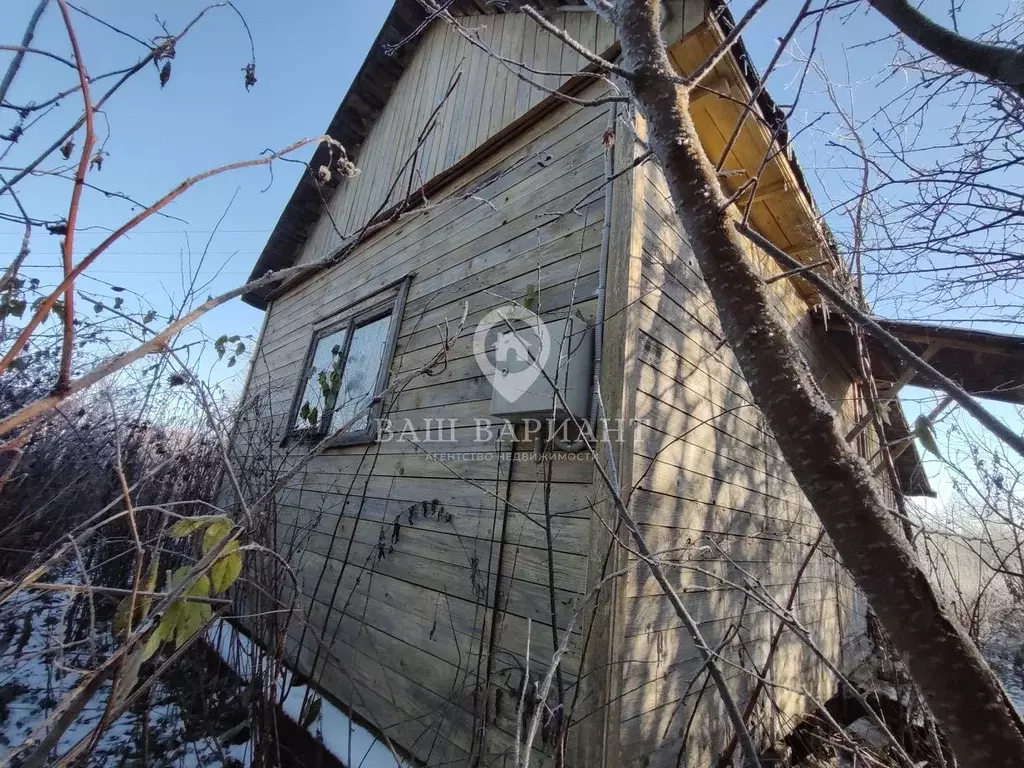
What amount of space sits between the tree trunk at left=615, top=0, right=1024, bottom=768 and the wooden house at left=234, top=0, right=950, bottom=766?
375mm

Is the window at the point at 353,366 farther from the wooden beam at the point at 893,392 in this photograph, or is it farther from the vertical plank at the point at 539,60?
the wooden beam at the point at 893,392

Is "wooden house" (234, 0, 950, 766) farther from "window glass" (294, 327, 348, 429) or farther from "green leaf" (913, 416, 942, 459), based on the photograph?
"green leaf" (913, 416, 942, 459)

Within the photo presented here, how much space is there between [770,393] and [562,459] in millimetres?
1262

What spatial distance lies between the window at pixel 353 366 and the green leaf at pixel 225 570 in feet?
6.92

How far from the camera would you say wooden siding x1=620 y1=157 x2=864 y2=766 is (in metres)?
1.94

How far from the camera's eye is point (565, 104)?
2.98 meters

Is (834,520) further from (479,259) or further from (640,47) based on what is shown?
(479,259)

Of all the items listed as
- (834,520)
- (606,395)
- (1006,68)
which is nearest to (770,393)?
(834,520)

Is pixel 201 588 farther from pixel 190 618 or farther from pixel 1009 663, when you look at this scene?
pixel 1009 663

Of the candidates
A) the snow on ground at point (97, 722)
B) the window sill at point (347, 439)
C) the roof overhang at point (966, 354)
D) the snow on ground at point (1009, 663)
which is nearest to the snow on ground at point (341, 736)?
the snow on ground at point (97, 722)

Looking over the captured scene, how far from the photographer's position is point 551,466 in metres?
2.07

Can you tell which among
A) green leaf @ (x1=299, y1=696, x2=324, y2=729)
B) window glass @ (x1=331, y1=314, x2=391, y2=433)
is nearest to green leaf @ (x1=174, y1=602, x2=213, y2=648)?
green leaf @ (x1=299, y1=696, x2=324, y2=729)

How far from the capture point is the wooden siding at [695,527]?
194 centimetres

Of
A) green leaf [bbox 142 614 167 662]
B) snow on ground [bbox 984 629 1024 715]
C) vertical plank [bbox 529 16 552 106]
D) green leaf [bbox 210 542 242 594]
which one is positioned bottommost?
snow on ground [bbox 984 629 1024 715]
